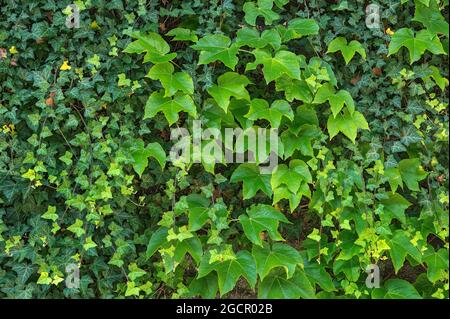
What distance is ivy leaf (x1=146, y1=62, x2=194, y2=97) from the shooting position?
7.79 ft

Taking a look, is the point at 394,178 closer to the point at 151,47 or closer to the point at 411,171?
the point at 411,171

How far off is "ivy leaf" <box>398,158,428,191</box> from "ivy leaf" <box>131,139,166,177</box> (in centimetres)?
113

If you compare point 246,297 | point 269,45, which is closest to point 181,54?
point 269,45

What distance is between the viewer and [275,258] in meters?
2.48

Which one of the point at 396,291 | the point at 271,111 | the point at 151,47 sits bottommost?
the point at 396,291

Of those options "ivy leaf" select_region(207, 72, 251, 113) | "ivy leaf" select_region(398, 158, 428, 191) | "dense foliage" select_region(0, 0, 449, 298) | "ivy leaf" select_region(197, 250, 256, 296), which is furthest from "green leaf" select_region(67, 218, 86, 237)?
"ivy leaf" select_region(398, 158, 428, 191)

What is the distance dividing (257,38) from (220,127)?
419 mm

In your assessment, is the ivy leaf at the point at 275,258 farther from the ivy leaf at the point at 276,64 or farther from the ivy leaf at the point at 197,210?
the ivy leaf at the point at 276,64

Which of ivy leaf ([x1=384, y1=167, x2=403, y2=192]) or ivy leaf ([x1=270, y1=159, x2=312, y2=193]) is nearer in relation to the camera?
ivy leaf ([x1=270, y1=159, x2=312, y2=193])

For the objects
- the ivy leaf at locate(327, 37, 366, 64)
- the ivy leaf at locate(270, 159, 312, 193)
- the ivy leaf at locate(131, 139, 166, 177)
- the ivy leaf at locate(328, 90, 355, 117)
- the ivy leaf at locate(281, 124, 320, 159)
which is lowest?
the ivy leaf at locate(270, 159, 312, 193)

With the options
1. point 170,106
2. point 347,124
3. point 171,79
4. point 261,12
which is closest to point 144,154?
point 170,106

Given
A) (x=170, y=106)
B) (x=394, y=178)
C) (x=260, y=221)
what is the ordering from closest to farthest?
(x=170, y=106) < (x=260, y=221) < (x=394, y=178)

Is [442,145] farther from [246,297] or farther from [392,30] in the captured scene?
[246,297]

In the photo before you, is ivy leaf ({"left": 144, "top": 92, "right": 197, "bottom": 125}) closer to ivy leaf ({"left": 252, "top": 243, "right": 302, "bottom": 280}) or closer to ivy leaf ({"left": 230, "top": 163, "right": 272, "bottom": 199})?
ivy leaf ({"left": 230, "top": 163, "right": 272, "bottom": 199})
